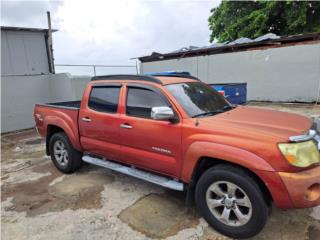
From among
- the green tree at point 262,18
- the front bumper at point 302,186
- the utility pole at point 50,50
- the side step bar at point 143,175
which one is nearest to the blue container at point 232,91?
the side step bar at point 143,175

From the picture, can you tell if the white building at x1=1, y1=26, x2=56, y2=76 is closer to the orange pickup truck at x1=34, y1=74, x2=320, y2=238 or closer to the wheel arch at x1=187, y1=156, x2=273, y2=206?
the orange pickup truck at x1=34, y1=74, x2=320, y2=238

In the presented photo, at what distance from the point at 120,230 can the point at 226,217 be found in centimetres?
122

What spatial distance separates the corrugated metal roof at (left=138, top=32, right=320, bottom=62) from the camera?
38.8ft

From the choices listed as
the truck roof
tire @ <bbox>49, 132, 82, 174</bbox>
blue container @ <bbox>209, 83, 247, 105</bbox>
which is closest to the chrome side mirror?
the truck roof

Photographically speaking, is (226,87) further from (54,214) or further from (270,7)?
(270,7)

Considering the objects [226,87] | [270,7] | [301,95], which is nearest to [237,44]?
[301,95]

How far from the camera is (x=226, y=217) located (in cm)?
292

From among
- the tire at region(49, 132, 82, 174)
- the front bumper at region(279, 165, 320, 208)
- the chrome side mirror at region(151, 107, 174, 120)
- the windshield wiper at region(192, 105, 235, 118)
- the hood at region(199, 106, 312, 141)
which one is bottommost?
the tire at region(49, 132, 82, 174)

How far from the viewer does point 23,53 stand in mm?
10961

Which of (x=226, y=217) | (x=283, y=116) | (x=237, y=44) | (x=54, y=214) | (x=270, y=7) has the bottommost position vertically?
(x=54, y=214)

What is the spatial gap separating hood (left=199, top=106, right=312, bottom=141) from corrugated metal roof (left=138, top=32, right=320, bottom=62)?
1001 centimetres

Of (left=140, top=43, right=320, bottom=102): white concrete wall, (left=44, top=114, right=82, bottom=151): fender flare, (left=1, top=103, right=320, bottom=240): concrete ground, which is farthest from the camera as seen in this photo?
(left=140, top=43, right=320, bottom=102): white concrete wall

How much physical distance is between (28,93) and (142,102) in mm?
8150

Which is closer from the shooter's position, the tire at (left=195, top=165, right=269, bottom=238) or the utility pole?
the tire at (left=195, top=165, right=269, bottom=238)
